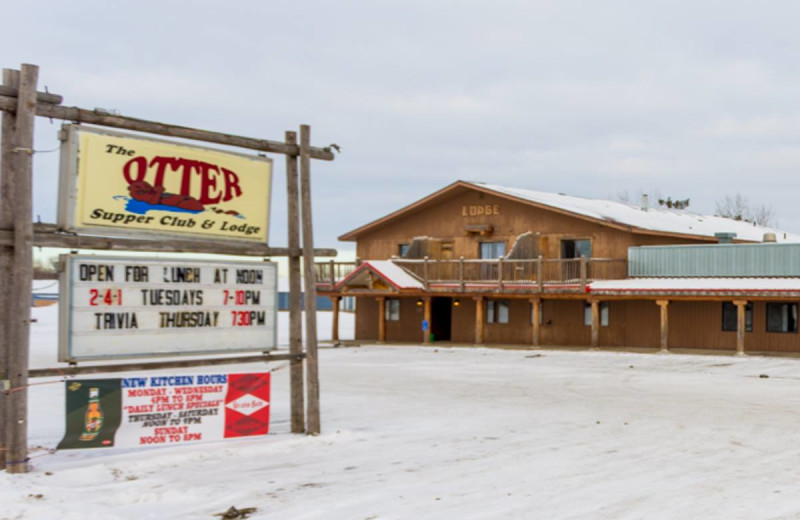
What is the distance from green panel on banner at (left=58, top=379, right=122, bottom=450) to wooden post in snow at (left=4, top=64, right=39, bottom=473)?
31.7 inches

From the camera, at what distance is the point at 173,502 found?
9.76 meters

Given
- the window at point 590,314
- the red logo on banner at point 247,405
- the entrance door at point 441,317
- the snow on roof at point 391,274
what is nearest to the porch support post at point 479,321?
A: the snow on roof at point 391,274

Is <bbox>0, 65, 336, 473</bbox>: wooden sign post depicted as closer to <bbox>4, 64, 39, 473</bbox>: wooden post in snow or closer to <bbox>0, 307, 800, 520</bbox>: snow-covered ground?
<bbox>4, 64, 39, 473</bbox>: wooden post in snow

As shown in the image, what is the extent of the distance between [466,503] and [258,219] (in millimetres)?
5969

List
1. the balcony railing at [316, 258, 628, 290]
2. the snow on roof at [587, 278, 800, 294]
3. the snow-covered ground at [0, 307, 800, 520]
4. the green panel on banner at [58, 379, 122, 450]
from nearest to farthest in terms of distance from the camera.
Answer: the snow-covered ground at [0, 307, 800, 520] → the green panel on banner at [58, 379, 122, 450] → the snow on roof at [587, 278, 800, 294] → the balcony railing at [316, 258, 628, 290]

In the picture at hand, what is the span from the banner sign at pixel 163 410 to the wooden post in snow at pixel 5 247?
919 millimetres

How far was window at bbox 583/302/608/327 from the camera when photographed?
38.6m

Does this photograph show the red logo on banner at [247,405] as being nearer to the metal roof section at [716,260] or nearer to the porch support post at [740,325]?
the porch support post at [740,325]

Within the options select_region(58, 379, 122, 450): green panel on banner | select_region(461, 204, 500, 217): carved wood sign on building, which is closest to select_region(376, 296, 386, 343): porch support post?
select_region(461, 204, 500, 217): carved wood sign on building

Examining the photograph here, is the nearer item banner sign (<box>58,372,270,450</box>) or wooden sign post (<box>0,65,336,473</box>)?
wooden sign post (<box>0,65,336,473</box>)

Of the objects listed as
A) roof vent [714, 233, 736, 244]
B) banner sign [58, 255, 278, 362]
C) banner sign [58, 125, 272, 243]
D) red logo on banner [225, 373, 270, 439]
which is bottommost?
red logo on banner [225, 373, 270, 439]

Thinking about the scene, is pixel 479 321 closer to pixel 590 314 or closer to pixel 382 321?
pixel 590 314

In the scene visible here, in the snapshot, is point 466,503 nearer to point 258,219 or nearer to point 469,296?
point 258,219

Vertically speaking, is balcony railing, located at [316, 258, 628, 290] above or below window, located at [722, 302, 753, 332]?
above
